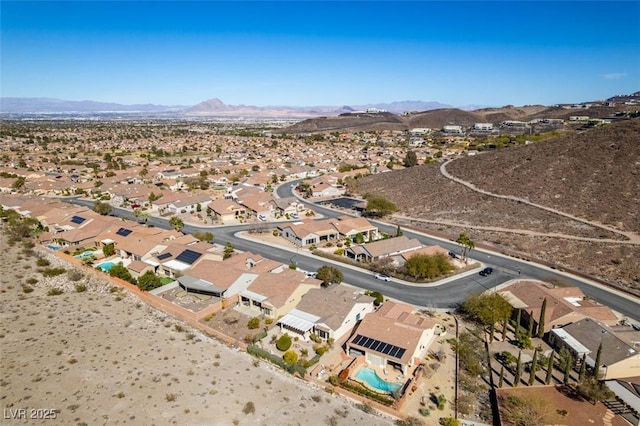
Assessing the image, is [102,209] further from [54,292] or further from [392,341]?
[392,341]

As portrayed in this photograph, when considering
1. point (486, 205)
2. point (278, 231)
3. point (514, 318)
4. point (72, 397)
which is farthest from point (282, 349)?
point (486, 205)

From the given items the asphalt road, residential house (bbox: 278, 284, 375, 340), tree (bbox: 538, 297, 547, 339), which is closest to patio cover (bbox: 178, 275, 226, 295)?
residential house (bbox: 278, 284, 375, 340)

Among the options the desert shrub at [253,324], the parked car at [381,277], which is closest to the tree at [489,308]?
the parked car at [381,277]

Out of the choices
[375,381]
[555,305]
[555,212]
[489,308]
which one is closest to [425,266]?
[489,308]

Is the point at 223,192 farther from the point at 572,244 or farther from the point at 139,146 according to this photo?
the point at 139,146

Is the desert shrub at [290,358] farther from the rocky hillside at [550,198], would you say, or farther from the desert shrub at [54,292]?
the rocky hillside at [550,198]

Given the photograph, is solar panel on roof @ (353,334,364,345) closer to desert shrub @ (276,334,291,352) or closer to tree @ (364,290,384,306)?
A: desert shrub @ (276,334,291,352)
